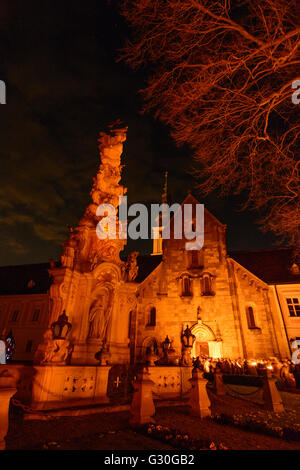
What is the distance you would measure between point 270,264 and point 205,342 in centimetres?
1010

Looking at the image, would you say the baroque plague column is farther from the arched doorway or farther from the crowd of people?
the arched doorway

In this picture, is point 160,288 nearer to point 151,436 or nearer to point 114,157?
point 114,157

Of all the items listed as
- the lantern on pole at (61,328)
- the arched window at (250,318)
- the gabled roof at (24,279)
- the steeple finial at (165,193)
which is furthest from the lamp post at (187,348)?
the steeple finial at (165,193)

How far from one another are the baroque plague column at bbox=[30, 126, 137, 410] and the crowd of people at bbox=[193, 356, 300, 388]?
6.90m

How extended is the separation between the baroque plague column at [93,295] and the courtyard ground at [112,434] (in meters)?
2.01

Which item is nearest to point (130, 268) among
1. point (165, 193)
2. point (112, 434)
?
point (112, 434)

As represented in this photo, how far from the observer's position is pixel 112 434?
5.40 m

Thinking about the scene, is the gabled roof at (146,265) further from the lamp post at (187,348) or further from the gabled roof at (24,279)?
the lamp post at (187,348)

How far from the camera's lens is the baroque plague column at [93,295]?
31.1 ft

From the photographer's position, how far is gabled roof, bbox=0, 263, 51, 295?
91.7 ft

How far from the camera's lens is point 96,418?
6.60m

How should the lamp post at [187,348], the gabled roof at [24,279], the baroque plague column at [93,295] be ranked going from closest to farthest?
the baroque plague column at [93,295], the lamp post at [187,348], the gabled roof at [24,279]

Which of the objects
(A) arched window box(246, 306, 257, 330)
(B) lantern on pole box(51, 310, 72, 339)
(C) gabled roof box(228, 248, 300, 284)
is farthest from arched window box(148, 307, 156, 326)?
(B) lantern on pole box(51, 310, 72, 339)

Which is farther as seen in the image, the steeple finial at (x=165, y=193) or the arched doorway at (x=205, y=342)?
the steeple finial at (x=165, y=193)
